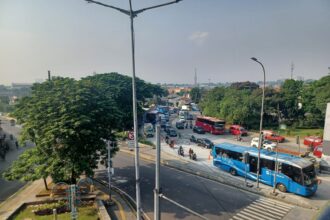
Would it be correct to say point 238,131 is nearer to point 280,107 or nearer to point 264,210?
point 280,107

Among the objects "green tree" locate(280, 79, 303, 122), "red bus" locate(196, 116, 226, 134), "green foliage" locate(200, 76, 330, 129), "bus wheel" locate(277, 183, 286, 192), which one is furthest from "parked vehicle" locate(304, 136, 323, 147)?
"bus wheel" locate(277, 183, 286, 192)

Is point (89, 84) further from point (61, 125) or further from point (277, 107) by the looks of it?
point (277, 107)

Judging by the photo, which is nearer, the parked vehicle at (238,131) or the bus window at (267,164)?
the bus window at (267,164)

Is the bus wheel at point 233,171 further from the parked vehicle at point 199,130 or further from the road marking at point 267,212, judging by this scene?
the parked vehicle at point 199,130

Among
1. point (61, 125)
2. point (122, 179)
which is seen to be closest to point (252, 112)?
point (122, 179)

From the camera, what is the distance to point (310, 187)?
655 inches

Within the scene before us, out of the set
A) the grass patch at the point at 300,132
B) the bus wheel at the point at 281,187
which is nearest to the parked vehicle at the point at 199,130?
the grass patch at the point at 300,132

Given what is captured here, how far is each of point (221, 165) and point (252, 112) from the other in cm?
2514

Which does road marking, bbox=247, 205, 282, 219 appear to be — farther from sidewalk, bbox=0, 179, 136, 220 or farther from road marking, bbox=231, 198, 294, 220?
sidewalk, bbox=0, 179, 136, 220

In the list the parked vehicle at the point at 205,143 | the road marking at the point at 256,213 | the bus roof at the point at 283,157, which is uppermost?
the bus roof at the point at 283,157

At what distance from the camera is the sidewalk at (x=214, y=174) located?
1620 centimetres

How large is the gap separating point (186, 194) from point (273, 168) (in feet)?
23.3

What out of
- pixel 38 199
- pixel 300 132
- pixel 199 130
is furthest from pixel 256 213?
pixel 300 132

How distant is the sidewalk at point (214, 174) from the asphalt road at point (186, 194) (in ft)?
2.62
